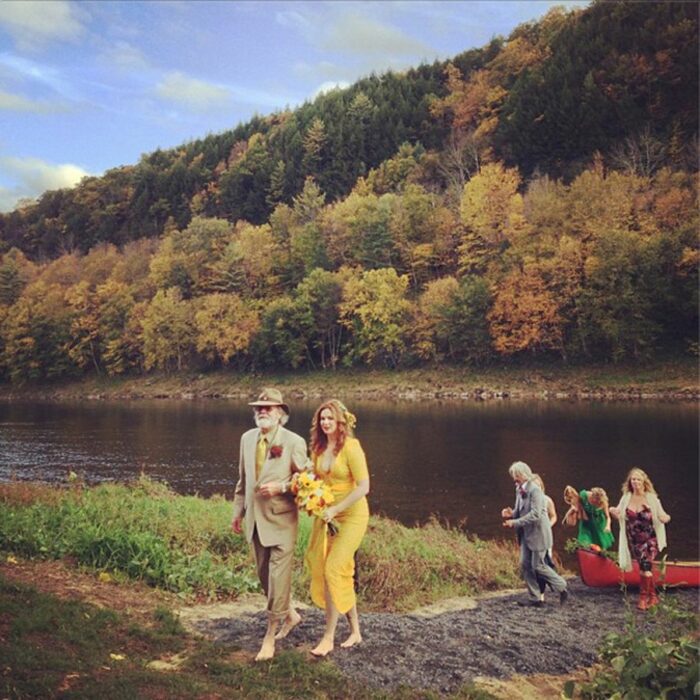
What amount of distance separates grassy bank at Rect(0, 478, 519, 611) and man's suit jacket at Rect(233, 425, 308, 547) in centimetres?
315

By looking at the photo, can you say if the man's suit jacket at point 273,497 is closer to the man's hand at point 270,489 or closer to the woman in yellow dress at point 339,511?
the man's hand at point 270,489

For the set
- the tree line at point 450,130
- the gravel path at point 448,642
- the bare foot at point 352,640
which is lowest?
the gravel path at point 448,642

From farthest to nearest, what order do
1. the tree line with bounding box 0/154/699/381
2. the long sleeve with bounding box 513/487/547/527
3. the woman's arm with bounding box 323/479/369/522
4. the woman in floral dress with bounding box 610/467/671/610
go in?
the tree line with bounding box 0/154/699/381
the woman in floral dress with bounding box 610/467/671/610
the long sleeve with bounding box 513/487/547/527
the woman's arm with bounding box 323/479/369/522

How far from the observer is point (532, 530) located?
1029cm

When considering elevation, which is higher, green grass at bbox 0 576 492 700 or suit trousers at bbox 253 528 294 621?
suit trousers at bbox 253 528 294 621

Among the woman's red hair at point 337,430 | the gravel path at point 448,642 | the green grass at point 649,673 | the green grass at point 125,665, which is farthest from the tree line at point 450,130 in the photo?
the green grass at point 125,665

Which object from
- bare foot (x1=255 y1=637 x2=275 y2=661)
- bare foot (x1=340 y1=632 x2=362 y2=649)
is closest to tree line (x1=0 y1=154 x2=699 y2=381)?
bare foot (x1=340 y1=632 x2=362 y2=649)

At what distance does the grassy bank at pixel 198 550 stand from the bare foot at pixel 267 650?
2882 mm

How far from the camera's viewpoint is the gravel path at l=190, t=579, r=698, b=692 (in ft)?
21.8

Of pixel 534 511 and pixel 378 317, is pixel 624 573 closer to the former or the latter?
pixel 534 511

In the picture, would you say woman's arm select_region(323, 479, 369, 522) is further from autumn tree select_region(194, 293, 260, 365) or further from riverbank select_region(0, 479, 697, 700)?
autumn tree select_region(194, 293, 260, 365)

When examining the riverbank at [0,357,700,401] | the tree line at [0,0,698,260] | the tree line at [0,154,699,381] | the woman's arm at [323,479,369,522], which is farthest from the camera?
the tree line at [0,0,698,260]

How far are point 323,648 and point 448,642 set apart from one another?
1.59 m

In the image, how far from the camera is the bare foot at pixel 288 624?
7.36 metres
